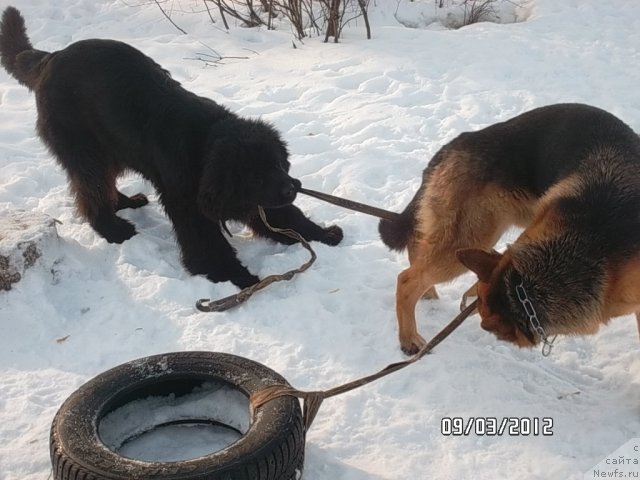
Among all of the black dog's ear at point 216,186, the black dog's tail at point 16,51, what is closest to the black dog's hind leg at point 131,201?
the black dog's tail at point 16,51

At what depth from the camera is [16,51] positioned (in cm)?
570

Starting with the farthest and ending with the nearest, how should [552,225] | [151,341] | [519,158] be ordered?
[151,341] → [519,158] → [552,225]

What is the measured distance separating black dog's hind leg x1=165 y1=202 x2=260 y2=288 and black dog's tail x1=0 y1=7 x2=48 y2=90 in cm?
193

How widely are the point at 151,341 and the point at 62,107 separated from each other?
226 centimetres

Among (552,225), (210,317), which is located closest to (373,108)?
(210,317)

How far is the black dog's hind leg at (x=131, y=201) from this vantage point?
5707 millimetres

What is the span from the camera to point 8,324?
13.6ft

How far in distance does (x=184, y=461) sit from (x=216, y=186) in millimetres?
2336

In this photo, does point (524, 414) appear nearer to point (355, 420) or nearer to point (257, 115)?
point (355, 420)

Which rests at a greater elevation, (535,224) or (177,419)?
(535,224)

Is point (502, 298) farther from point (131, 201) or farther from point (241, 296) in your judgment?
point (131, 201)

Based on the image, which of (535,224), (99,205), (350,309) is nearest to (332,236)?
(350,309)

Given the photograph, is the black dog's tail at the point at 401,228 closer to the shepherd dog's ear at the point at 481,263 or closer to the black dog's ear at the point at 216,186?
the shepherd dog's ear at the point at 481,263

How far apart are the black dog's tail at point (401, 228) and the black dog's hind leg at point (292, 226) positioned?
97 cm
